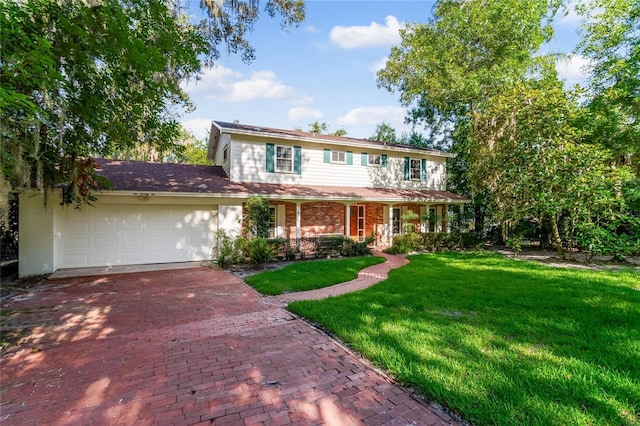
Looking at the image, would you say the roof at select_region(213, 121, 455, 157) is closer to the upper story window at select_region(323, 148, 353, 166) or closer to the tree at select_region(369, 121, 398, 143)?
the upper story window at select_region(323, 148, 353, 166)

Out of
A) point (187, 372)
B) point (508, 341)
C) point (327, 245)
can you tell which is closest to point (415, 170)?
point (327, 245)

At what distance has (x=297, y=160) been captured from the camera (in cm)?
1352

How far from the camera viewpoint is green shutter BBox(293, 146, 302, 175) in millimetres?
13469

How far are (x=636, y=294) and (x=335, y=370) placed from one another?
23.4 ft

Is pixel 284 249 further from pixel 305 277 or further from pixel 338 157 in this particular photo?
pixel 338 157

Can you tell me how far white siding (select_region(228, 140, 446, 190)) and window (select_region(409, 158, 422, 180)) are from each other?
30 cm

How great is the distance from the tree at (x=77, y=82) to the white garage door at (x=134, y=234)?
1012 millimetres

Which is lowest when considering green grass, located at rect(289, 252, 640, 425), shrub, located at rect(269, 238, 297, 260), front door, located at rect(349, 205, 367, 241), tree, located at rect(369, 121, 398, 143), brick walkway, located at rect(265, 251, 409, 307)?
brick walkway, located at rect(265, 251, 409, 307)

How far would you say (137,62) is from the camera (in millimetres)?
6270

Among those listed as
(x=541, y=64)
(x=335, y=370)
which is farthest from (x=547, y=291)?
(x=541, y=64)

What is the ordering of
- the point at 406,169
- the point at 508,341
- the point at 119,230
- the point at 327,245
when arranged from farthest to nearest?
the point at 406,169, the point at 327,245, the point at 119,230, the point at 508,341

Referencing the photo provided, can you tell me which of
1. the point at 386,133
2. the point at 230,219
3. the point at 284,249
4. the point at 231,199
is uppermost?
the point at 386,133

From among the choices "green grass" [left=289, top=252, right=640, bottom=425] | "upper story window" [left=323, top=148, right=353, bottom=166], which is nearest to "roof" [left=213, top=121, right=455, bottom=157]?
"upper story window" [left=323, top=148, right=353, bottom=166]

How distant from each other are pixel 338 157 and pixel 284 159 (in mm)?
2828
